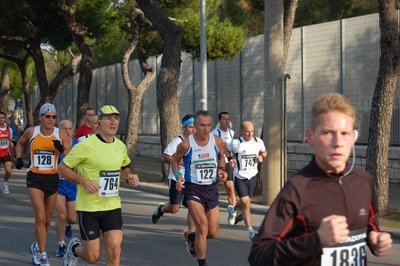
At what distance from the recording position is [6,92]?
42250 mm

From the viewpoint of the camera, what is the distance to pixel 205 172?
28.1ft

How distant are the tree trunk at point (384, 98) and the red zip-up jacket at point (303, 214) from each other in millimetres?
9243

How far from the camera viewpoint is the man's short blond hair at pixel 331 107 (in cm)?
320

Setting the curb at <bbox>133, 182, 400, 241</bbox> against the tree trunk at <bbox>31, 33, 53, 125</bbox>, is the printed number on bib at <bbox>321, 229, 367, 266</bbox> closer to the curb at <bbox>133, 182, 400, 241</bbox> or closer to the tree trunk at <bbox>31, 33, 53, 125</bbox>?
the curb at <bbox>133, 182, 400, 241</bbox>

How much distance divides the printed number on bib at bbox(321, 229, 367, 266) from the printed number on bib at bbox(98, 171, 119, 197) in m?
3.92

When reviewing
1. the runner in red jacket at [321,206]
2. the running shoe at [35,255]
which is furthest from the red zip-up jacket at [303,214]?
the running shoe at [35,255]

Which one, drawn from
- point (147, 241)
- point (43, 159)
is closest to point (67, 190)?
point (43, 159)

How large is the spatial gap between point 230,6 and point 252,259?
26.9 metres

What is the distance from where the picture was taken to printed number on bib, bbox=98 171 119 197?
272 inches

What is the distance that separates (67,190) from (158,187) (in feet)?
29.5

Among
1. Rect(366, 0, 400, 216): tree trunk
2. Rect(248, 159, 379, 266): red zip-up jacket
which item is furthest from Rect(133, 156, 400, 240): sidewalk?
Rect(248, 159, 379, 266): red zip-up jacket

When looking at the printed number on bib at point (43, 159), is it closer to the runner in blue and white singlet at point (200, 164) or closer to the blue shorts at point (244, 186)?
the runner in blue and white singlet at point (200, 164)

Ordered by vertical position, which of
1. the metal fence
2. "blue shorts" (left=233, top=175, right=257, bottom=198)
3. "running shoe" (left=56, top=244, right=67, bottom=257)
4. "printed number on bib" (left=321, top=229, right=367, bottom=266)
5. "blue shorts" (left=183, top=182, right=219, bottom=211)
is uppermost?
the metal fence

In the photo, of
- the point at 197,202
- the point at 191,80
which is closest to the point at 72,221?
the point at 197,202
